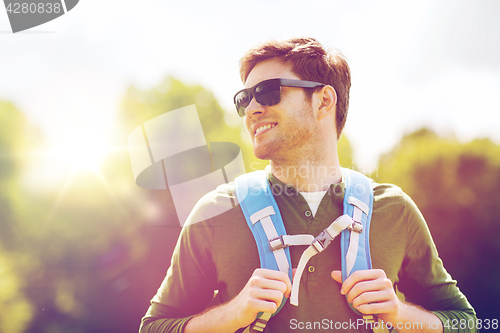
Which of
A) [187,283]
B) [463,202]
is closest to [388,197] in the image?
[187,283]

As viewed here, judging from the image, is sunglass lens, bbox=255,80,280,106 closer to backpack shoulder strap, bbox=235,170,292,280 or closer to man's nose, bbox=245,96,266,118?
man's nose, bbox=245,96,266,118

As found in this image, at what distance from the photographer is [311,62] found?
8.86 ft

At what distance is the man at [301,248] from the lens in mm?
1947

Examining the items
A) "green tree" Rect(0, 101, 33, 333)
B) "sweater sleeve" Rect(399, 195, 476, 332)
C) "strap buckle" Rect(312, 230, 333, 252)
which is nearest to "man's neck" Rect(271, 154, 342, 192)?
"strap buckle" Rect(312, 230, 333, 252)

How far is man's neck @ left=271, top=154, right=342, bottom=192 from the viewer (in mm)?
2500

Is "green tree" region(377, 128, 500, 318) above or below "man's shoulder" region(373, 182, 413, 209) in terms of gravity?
below

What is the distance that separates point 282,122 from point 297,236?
0.97 meters

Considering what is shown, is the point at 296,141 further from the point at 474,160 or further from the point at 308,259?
the point at 474,160

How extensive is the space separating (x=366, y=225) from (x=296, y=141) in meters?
0.87

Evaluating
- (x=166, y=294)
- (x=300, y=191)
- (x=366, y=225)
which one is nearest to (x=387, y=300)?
(x=366, y=225)

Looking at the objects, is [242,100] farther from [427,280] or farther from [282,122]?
[427,280]

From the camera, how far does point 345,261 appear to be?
2006 mm

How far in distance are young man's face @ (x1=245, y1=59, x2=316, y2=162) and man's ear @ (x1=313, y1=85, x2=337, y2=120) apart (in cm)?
13

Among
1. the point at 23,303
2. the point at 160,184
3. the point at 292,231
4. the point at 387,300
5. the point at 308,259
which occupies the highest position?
the point at 292,231
